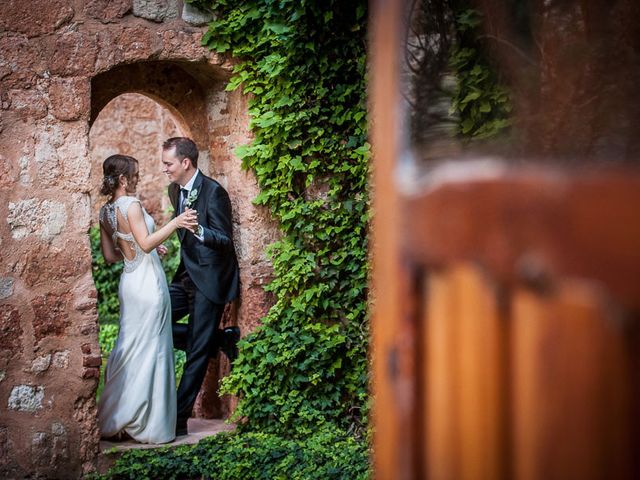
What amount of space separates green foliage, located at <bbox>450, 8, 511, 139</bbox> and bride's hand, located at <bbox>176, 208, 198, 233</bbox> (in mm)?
2823

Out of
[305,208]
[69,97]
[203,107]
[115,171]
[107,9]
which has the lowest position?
[305,208]

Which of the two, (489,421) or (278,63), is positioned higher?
(278,63)

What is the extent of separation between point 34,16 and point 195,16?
1007 mm

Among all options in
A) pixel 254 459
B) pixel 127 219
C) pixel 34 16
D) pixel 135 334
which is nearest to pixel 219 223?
pixel 127 219

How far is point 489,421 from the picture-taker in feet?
3.43

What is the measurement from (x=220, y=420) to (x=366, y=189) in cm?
207

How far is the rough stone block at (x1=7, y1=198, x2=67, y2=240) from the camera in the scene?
15.6 feet

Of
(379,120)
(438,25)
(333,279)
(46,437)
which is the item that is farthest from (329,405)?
(379,120)

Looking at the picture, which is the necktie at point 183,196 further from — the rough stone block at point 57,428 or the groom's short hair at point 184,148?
the rough stone block at point 57,428

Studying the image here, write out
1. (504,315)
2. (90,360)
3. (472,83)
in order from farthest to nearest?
1. (90,360)
2. (472,83)
3. (504,315)

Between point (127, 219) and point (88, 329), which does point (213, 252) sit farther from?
point (88, 329)

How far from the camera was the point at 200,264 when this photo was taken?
5527mm

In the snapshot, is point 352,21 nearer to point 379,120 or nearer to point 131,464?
point 131,464

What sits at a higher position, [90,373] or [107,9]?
[107,9]
